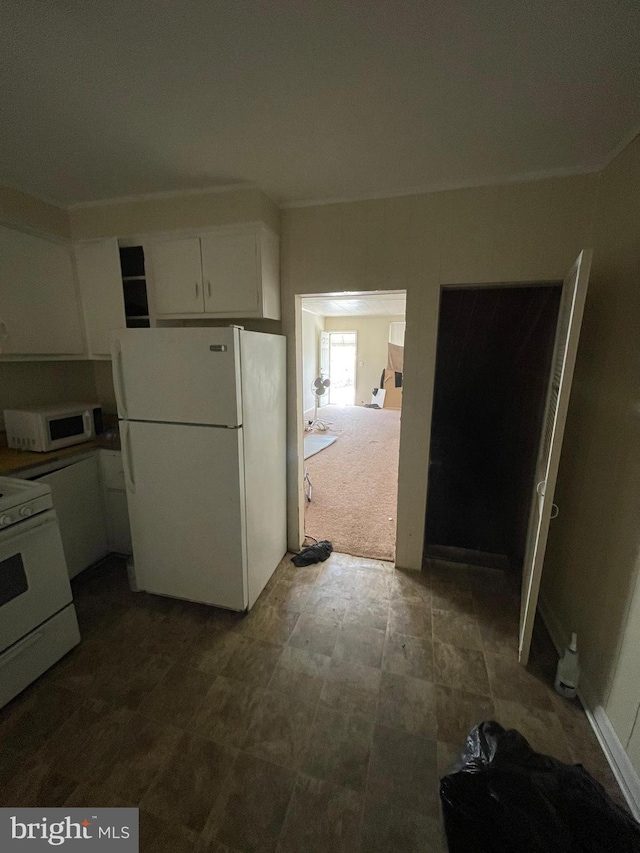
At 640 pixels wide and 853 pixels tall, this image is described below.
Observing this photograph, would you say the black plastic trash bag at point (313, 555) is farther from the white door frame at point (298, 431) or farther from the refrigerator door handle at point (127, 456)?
the refrigerator door handle at point (127, 456)

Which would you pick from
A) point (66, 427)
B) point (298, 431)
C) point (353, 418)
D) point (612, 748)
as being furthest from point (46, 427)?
point (353, 418)

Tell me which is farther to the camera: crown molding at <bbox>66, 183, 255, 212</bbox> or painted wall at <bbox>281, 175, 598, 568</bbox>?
crown molding at <bbox>66, 183, 255, 212</bbox>

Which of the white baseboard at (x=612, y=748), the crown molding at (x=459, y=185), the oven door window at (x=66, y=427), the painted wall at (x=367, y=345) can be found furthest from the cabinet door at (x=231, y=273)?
the painted wall at (x=367, y=345)

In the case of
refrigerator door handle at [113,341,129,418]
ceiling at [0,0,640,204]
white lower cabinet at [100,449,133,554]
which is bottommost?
white lower cabinet at [100,449,133,554]

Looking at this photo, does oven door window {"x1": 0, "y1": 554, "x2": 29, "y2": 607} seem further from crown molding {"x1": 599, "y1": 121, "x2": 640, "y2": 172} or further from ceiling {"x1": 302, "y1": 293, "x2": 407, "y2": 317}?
ceiling {"x1": 302, "y1": 293, "x2": 407, "y2": 317}

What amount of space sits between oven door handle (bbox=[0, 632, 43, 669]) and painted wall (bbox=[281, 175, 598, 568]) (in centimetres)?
175

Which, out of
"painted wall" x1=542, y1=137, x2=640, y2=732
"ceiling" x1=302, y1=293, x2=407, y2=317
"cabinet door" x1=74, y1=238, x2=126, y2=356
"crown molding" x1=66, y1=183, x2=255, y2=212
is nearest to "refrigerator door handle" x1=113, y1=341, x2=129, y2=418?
"cabinet door" x1=74, y1=238, x2=126, y2=356

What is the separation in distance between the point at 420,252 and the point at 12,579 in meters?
2.68

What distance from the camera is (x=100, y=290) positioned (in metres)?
2.40

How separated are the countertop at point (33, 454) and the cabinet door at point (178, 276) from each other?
3.26 feet

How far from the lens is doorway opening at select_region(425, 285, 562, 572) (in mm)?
2299

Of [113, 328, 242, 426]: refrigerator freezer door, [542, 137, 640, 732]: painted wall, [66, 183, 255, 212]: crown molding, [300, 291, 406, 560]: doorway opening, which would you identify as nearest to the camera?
[542, 137, 640, 732]: painted wall

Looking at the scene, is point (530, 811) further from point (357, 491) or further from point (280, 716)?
point (357, 491)

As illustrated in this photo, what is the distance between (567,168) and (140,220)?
2503mm
